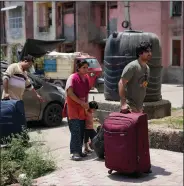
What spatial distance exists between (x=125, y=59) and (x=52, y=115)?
274 cm

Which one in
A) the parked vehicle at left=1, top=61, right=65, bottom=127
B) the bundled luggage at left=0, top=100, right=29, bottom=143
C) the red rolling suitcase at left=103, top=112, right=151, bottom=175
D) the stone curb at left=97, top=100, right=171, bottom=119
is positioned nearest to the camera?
the red rolling suitcase at left=103, top=112, right=151, bottom=175

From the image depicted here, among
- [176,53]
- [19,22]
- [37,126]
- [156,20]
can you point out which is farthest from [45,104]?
[19,22]

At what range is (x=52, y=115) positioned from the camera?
994cm

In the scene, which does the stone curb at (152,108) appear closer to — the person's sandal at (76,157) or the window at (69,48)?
the person's sandal at (76,157)

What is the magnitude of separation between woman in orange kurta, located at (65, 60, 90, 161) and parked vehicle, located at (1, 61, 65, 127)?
3.34 metres

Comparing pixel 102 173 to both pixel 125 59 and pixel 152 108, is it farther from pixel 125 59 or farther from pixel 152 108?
pixel 125 59

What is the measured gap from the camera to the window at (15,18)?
131 ft

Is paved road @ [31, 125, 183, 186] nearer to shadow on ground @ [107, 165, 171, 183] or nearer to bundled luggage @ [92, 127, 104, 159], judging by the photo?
shadow on ground @ [107, 165, 171, 183]

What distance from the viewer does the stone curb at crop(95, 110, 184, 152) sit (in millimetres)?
6445

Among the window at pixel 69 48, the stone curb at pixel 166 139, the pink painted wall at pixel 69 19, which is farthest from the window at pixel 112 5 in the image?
the stone curb at pixel 166 139

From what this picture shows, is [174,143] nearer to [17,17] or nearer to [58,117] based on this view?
[58,117]

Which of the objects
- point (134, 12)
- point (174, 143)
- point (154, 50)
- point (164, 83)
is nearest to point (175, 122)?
point (174, 143)

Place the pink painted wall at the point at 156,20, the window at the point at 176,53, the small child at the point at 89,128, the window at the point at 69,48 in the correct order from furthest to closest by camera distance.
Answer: the window at the point at 69,48 < the window at the point at 176,53 < the pink painted wall at the point at 156,20 < the small child at the point at 89,128

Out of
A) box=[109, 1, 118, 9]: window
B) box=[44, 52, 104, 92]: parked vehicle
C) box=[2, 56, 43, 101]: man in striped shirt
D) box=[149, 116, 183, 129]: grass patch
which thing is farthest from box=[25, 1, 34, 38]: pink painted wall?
box=[149, 116, 183, 129]: grass patch
